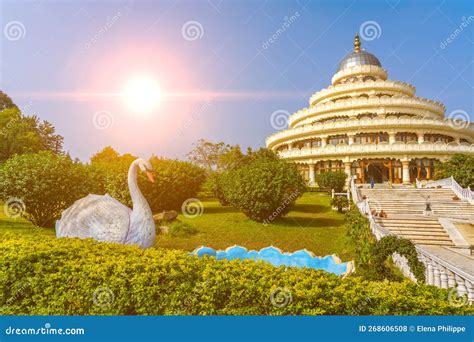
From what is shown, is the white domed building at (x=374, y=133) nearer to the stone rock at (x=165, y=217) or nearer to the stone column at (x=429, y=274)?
the stone rock at (x=165, y=217)

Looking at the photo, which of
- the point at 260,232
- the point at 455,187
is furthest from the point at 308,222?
the point at 455,187

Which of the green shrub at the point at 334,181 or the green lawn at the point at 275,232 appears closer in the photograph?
the green lawn at the point at 275,232

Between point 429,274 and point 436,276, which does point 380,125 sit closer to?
point 429,274

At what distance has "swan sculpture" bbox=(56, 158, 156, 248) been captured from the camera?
7.74 metres

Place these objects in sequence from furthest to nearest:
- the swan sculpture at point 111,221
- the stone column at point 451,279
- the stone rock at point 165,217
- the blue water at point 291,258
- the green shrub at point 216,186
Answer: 1. the green shrub at point 216,186
2. the stone rock at point 165,217
3. the blue water at point 291,258
4. the swan sculpture at point 111,221
5. the stone column at point 451,279

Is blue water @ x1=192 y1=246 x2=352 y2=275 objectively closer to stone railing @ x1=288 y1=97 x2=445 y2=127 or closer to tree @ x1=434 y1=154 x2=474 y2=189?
tree @ x1=434 y1=154 x2=474 y2=189

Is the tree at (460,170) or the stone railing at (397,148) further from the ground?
the stone railing at (397,148)

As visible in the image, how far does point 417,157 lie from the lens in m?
29.4

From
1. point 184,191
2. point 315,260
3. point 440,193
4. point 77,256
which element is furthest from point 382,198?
point 77,256

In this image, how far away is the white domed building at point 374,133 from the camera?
1155 inches
